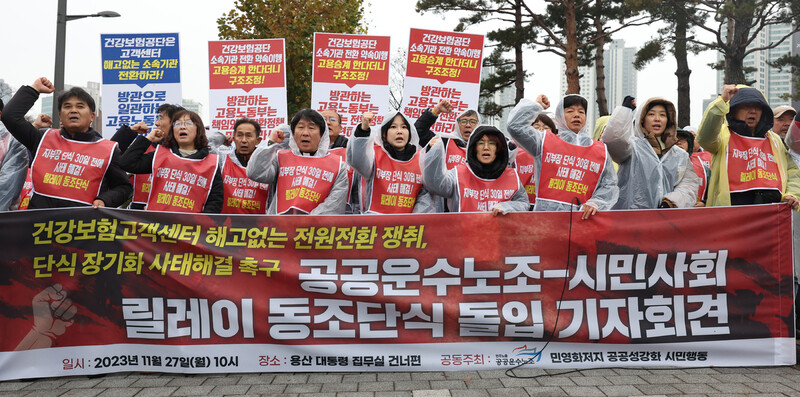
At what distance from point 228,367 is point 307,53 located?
13.2 metres

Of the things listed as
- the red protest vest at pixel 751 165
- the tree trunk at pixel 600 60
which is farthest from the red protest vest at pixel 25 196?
the tree trunk at pixel 600 60

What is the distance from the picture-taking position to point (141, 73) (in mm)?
8250

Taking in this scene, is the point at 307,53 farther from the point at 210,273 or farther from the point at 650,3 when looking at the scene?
the point at 210,273

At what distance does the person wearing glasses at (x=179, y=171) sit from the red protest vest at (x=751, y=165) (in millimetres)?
3962

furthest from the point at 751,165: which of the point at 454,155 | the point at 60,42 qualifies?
the point at 60,42

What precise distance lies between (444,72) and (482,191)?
3523 millimetres

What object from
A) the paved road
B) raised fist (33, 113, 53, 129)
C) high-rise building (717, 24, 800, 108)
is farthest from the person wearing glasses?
high-rise building (717, 24, 800, 108)

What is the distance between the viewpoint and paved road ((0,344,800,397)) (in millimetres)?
3758

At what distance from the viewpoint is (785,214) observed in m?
4.44

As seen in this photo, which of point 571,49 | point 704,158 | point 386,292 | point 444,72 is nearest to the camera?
point 386,292

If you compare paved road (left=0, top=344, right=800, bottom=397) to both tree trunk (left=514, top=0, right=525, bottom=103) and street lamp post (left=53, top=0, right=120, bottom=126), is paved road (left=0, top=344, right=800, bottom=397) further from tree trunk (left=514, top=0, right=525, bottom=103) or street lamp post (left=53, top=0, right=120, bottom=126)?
tree trunk (left=514, top=0, right=525, bottom=103)

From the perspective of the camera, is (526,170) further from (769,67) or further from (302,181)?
(769,67)

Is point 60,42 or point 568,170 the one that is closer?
point 568,170

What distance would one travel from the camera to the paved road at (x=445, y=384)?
148 inches
